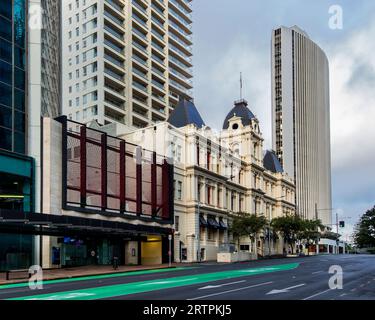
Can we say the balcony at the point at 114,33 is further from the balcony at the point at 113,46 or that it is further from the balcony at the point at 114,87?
the balcony at the point at 114,87

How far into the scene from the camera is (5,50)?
42781mm

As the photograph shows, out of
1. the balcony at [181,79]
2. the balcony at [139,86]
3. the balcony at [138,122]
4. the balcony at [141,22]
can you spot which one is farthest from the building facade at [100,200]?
the balcony at [181,79]

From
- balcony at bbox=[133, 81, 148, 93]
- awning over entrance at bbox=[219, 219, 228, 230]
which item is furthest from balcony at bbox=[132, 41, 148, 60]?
awning over entrance at bbox=[219, 219, 228, 230]

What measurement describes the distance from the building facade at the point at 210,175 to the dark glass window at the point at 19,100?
64.4 feet

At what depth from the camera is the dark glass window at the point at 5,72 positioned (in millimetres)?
42334

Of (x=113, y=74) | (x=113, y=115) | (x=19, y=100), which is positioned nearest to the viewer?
(x=19, y=100)

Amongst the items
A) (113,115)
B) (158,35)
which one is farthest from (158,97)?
(113,115)

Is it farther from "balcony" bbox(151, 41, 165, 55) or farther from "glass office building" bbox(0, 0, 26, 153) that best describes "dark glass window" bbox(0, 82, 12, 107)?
"balcony" bbox(151, 41, 165, 55)

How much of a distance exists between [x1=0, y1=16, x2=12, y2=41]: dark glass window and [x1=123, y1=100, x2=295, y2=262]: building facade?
2260 cm

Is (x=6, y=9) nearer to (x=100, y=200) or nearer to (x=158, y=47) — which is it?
(x=100, y=200)

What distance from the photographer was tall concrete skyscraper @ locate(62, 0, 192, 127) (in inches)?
3361

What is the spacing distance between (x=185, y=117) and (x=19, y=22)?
29732mm

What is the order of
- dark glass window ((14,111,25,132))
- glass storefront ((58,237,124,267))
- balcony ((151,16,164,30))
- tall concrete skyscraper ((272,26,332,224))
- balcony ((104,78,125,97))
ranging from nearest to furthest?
1. dark glass window ((14,111,25,132))
2. glass storefront ((58,237,124,267))
3. balcony ((104,78,125,97))
4. balcony ((151,16,164,30))
5. tall concrete skyscraper ((272,26,332,224))
